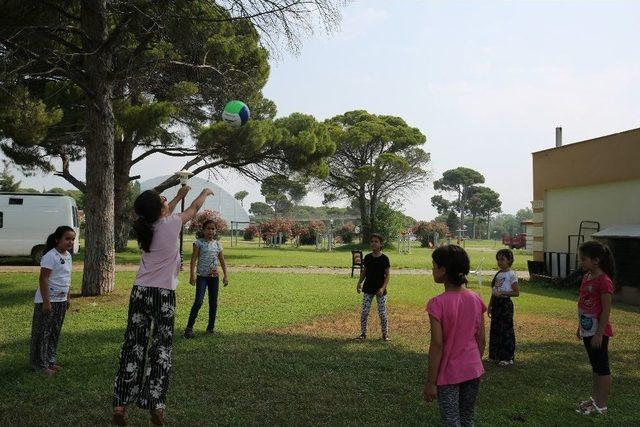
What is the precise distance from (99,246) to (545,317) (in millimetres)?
8778

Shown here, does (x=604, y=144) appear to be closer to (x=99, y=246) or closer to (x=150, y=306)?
(x=99, y=246)

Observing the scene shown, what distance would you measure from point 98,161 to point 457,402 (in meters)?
9.62

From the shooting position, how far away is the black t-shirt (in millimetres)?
7320

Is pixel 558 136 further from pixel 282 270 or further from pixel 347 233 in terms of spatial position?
pixel 347 233

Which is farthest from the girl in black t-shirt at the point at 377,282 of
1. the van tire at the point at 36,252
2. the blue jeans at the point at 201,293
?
the van tire at the point at 36,252

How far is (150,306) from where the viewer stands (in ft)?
13.0

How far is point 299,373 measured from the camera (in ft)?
18.3

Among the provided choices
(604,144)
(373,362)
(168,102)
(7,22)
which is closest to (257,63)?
(168,102)

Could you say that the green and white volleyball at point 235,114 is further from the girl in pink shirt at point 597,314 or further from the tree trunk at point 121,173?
the tree trunk at point 121,173

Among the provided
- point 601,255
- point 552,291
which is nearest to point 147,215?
point 601,255

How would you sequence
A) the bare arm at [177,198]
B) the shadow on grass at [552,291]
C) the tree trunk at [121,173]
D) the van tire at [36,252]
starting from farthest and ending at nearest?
the tree trunk at [121,173] < the van tire at [36,252] < the shadow on grass at [552,291] < the bare arm at [177,198]

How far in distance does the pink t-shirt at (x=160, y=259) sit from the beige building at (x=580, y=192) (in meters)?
13.8

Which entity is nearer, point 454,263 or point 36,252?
point 454,263

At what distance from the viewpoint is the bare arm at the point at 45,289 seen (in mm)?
5121
